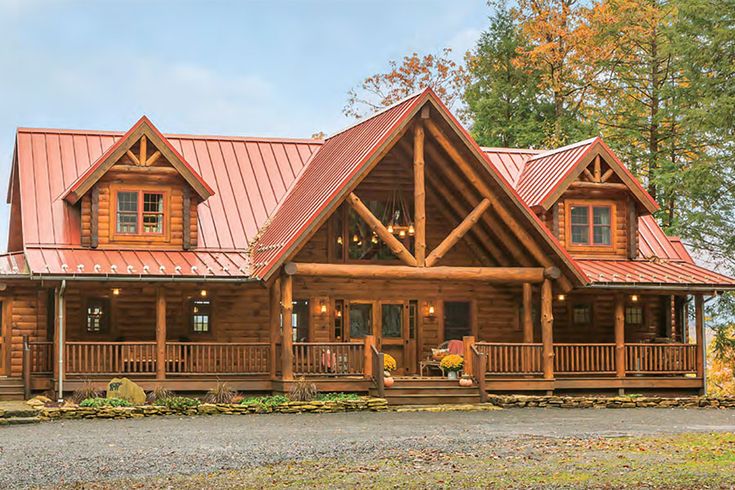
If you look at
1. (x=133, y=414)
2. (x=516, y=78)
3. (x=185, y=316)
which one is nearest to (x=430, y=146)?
(x=185, y=316)

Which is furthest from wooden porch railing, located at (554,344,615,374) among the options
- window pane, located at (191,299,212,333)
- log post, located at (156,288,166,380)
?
log post, located at (156,288,166,380)

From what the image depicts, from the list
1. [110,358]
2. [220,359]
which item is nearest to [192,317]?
[220,359]

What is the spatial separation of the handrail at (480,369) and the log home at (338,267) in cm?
4

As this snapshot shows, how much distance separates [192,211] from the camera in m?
29.2

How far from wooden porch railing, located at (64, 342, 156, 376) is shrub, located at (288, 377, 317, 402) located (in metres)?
3.37

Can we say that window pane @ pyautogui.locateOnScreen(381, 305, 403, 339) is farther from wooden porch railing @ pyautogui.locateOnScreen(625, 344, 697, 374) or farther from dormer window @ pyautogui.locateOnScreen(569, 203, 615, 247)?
wooden porch railing @ pyautogui.locateOnScreen(625, 344, 697, 374)

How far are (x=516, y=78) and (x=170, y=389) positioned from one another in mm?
23256

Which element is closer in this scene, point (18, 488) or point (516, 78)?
point (18, 488)

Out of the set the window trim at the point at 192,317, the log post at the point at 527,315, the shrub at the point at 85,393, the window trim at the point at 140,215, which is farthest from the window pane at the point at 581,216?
the shrub at the point at 85,393

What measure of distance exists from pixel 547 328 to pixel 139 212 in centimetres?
999

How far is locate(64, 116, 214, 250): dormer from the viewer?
1114 inches

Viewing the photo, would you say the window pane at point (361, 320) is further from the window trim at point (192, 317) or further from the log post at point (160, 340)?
the log post at point (160, 340)

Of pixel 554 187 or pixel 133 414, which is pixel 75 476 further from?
pixel 554 187

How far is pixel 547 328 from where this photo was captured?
28.6m
